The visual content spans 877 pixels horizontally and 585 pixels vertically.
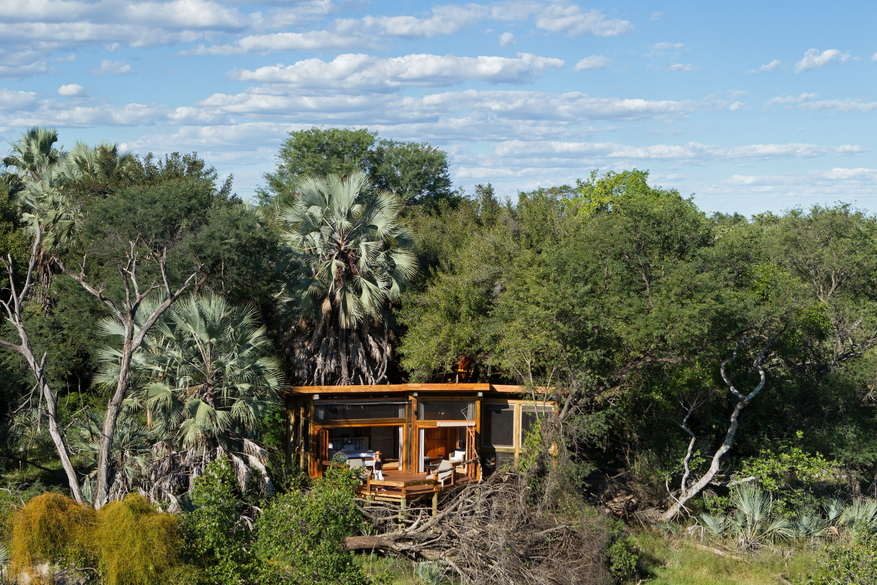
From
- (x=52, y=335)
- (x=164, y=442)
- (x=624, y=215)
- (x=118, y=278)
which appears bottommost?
(x=164, y=442)

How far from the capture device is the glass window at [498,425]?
16906mm

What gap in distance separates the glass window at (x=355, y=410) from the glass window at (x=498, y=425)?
6.38 ft

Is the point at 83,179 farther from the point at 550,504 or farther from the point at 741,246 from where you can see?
the point at 741,246

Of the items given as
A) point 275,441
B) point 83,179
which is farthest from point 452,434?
point 83,179

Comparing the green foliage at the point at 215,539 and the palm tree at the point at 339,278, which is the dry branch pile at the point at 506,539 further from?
the palm tree at the point at 339,278

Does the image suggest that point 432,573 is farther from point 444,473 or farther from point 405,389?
point 405,389

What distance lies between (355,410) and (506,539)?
5204 millimetres

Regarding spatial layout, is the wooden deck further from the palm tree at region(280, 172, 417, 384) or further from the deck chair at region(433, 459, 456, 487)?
the palm tree at region(280, 172, 417, 384)

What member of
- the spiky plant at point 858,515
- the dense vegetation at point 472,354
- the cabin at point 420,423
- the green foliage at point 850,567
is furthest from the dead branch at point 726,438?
the green foliage at point 850,567

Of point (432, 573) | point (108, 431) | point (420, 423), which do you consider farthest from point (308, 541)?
point (420, 423)

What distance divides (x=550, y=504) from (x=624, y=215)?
698cm

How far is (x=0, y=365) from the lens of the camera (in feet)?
59.6

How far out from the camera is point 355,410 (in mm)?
16312

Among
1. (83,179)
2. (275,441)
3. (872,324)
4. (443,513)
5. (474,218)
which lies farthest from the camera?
(474,218)
